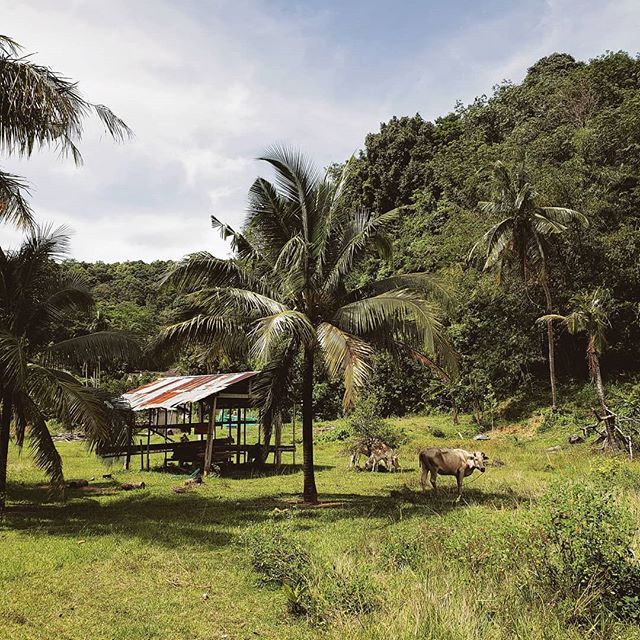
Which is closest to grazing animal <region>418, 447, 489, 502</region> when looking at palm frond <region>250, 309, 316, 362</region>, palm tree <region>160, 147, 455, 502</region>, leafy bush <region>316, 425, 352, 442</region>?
palm tree <region>160, 147, 455, 502</region>

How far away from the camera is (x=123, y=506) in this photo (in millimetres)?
11836

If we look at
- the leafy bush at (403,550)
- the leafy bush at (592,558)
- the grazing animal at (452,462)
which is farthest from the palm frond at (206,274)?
the leafy bush at (592,558)

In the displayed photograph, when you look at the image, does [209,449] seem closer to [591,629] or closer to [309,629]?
[309,629]

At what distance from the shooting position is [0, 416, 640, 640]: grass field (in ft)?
16.4

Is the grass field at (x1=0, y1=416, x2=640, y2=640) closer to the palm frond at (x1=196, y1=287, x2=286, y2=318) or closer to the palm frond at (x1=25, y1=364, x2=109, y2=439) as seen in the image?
the palm frond at (x1=25, y1=364, x2=109, y2=439)

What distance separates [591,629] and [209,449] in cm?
1396

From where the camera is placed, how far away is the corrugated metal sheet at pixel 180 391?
17.5m

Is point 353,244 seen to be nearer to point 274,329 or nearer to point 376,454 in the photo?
point 274,329

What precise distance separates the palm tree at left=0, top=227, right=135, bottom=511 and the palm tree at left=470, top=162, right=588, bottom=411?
18254mm

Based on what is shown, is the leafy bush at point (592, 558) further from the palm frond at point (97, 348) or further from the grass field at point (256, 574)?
the palm frond at point (97, 348)

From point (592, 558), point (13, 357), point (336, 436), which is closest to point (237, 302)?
point (13, 357)

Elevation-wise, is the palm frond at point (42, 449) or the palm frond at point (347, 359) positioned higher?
the palm frond at point (347, 359)

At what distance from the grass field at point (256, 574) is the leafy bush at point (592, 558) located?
0.27m

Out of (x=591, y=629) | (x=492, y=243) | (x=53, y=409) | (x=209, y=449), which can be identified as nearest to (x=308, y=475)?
(x=53, y=409)
